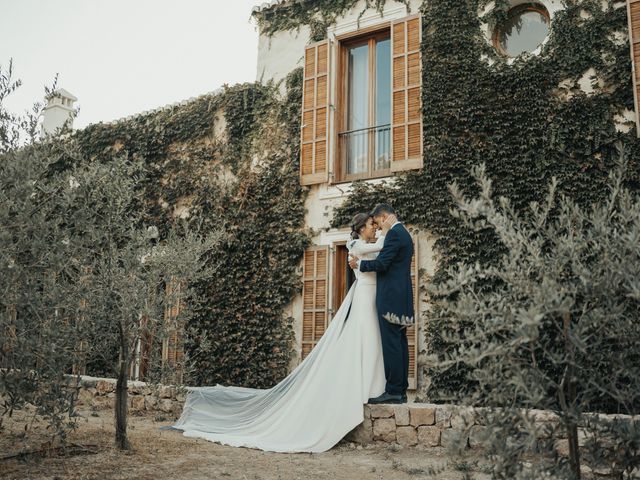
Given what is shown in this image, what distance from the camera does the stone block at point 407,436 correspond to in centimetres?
489

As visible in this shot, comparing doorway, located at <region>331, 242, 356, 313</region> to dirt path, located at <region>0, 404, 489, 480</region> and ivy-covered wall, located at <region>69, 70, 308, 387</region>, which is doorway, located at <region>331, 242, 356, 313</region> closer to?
ivy-covered wall, located at <region>69, 70, 308, 387</region>

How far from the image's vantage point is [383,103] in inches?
336

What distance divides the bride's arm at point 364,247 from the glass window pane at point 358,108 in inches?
116

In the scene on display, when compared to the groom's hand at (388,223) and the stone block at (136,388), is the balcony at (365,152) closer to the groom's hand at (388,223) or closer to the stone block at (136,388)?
the groom's hand at (388,223)

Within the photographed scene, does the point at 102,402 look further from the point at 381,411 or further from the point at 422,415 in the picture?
the point at 422,415

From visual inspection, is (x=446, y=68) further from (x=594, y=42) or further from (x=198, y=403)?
(x=198, y=403)

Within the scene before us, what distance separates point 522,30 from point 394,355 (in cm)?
518

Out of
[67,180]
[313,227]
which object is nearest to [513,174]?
[313,227]

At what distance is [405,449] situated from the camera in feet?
15.9

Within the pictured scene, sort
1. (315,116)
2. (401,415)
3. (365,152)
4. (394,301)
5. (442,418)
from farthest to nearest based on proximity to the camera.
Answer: (315,116) → (365,152) → (394,301) → (401,415) → (442,418)

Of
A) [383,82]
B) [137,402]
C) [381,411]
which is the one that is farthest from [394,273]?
[383,82]

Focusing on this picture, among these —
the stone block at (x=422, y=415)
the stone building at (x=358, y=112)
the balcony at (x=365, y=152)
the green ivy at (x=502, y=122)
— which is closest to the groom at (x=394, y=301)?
the stone block at (x=422, y=415)

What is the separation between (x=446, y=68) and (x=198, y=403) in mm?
5450

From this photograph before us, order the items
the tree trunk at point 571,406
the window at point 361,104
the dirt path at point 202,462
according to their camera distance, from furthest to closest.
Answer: the window at point 361,104, the dirt path at point 202,462, the tree trunk at point 571,406
